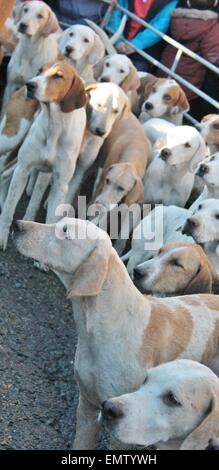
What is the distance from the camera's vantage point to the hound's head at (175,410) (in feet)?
12.0

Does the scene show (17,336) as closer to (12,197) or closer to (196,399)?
(12,197)

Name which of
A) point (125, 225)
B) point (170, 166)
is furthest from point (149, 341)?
point (170, 166)

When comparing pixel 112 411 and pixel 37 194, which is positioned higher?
pixel 112 411

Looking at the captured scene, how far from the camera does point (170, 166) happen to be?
24.3 ft

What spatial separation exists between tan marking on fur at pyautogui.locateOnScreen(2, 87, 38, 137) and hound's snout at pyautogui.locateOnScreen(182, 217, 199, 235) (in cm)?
206

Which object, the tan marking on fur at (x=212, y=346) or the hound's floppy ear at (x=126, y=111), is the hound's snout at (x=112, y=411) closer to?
the tan marking on fur at (x=212, y=346)

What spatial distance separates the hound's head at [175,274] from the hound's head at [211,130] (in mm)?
2774

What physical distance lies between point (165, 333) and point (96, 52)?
16.4 feet

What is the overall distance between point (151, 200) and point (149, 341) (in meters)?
3.35

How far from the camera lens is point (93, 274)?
4.06m

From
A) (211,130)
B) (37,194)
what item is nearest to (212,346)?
(37,194)

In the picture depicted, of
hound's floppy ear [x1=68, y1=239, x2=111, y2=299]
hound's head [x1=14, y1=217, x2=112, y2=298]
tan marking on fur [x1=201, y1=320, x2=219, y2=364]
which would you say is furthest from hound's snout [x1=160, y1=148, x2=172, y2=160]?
hound's floppy ear [x1=68, y1=239, x2=111, y2=299]

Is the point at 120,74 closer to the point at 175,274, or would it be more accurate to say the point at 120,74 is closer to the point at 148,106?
the point at 148,106

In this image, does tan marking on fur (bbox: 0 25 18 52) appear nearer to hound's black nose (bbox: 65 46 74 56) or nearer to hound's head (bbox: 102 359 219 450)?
hound's black nose (bbox: 65 46 74 56)
